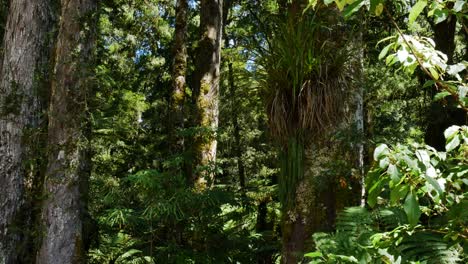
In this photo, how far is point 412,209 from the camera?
4.74 feet

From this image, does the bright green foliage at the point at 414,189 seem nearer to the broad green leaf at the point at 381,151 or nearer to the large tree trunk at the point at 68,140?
the broad green leaf at the point at 381,151

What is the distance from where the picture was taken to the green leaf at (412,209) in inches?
55.5

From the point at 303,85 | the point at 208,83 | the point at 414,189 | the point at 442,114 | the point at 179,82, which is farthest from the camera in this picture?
the point at 179,82

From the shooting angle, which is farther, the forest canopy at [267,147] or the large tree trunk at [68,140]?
the large tree trunk at [68,140]

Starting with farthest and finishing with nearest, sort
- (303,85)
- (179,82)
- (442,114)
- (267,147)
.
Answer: (179,82) → (442,114) → (267,147) → (303,85)

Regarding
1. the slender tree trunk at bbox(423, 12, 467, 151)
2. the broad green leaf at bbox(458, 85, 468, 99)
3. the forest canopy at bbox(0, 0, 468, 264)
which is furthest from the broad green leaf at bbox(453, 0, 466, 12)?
the slender tree trunk at bbox(423, 12, 467, 151)

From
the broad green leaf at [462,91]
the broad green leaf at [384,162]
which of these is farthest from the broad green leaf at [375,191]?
the broad green leaf at [462,91]

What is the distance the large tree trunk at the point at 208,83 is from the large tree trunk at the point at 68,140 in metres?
1.64

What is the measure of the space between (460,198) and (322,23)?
1.92m

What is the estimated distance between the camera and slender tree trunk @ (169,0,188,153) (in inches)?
277

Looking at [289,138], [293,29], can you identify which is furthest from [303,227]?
[293,29]

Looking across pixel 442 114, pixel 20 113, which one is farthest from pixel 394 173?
pixel 20 113

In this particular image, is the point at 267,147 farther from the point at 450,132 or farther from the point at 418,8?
the point at 418,8

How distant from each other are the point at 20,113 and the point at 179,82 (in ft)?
8.00
